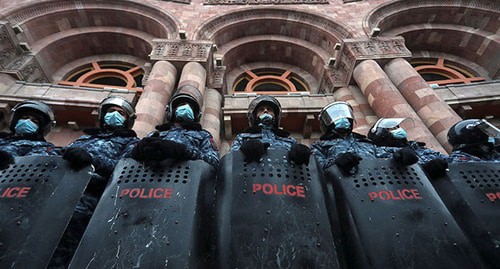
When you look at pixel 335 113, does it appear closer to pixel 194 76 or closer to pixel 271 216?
pixel 271 216

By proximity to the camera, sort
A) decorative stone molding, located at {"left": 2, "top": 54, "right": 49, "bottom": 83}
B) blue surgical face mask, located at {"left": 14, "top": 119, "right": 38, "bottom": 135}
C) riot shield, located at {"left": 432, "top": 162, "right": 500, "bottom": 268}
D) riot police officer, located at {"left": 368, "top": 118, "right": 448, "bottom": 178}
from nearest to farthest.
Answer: riot shield, located at {"left": 432, "top": 162, "right": 500, "bottom": 268}
riot police officer, located at {"left": 368, "top": 118, "right": 448, "bottom": 178}
blue surgical face mask, located at {"left": 14, "top": 119, "right": 38, "bottom": 135}
decorative stone molding, located at {"left": 2, "top": 54, "right": 49, "bottom": 83}

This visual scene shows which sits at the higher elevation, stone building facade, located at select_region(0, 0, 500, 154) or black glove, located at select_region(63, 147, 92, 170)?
stone building facade, located at select_region(0, 0, 500, 154)

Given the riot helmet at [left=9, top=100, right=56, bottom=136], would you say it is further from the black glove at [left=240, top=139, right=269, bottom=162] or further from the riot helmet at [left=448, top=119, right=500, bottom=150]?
the riot helmet at [left=448, top=119, right=500, bottom=150]

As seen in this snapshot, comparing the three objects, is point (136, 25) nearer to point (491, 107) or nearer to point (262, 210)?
point (262, 210)

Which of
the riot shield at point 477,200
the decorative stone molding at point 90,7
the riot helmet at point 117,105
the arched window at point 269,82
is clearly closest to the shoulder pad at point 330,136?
the riot shield at point 477,200

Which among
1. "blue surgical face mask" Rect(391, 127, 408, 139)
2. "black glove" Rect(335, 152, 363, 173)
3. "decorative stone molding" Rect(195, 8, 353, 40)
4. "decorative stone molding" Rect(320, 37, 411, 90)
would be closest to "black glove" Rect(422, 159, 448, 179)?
"black glove" Rect(335, 152, 363, 173)

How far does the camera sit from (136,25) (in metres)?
10.9

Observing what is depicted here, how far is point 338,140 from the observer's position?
4.20m

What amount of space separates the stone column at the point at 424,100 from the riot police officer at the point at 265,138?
13.4 ft

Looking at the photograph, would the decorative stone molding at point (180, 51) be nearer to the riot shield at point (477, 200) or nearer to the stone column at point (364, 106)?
the stone column at point (364, 106)

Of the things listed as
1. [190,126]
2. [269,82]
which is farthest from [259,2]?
[190,126]

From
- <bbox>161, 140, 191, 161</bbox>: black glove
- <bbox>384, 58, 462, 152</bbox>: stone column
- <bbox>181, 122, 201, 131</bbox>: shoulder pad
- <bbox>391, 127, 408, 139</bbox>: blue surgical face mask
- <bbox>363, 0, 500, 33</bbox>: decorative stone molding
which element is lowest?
<bbox>161, 140, 191, 161</bbox>: black glove

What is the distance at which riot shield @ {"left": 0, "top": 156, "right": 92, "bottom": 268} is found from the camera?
2.06 m

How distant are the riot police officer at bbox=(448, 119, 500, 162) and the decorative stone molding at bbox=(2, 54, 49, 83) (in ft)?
34.8
